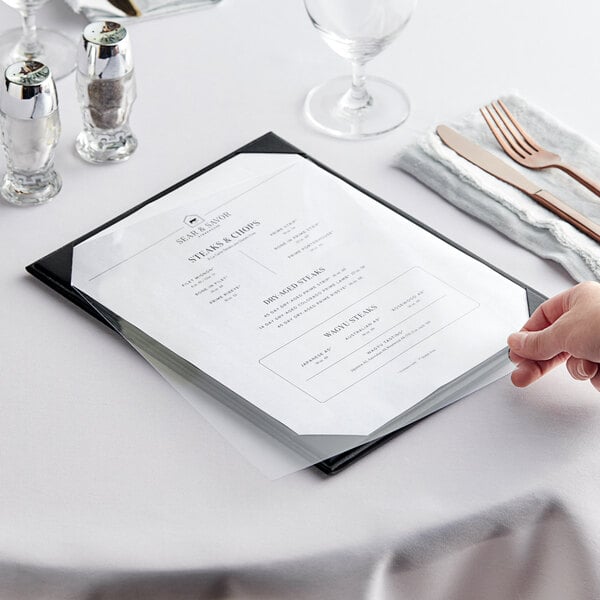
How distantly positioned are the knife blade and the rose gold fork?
0.02m

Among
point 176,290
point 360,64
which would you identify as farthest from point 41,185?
point 360,64

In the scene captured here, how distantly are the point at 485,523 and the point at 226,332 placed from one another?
0.88 feet

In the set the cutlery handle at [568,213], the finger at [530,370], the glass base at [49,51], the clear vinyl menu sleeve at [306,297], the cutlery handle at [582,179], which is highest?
the cutlery handle at [582,179]

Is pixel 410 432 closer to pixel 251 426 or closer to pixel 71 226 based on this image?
pixel 251 426

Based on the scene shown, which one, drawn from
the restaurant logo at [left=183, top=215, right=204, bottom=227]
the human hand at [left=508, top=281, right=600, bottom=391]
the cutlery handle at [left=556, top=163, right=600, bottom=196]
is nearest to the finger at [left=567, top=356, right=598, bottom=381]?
the human hand at [left=508, top=281, right=600, bottom=391]

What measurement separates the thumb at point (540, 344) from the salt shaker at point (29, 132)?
0.48 m

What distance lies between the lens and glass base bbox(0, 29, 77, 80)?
1.22 meters

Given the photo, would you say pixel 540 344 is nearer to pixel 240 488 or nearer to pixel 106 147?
pixel 240 488

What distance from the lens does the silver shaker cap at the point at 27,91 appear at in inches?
38.1

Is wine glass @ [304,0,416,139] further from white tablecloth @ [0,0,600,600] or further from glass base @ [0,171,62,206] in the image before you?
glass base @ [0,171,62,206]

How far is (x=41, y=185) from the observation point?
104cm

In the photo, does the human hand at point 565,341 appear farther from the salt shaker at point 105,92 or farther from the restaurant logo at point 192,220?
the salt shaker at point 105,92

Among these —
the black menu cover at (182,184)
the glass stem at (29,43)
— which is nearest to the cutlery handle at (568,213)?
the black menu cover at (182,184)

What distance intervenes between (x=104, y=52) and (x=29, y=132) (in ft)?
0.35
